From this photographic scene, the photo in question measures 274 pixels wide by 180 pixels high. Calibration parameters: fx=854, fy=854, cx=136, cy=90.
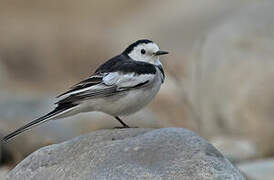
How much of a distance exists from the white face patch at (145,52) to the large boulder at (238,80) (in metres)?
4.39

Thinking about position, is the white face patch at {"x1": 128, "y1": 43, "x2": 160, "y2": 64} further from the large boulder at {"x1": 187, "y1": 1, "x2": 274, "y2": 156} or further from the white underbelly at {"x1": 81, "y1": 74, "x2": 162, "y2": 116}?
the large boulder at {"x1": 187, "y1": 1, "x2": 274, "y2": 156}

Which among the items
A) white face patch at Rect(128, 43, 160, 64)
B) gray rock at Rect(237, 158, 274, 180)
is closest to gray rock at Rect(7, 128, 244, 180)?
white face patch at Rect(128, 43, 160, 64)

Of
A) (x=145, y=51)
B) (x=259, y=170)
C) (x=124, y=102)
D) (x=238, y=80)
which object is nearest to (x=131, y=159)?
(x=124, y=102)

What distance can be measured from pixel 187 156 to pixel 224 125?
6417 mm

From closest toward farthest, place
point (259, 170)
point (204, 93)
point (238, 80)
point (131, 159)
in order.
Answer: point (131, 159) < point (259, 170) < point (238, 80) < point (204, 93)

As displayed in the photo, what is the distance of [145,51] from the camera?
9594 millimetres

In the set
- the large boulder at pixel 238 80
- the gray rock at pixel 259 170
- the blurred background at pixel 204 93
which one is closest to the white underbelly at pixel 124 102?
the gray rock at pixel 259 170

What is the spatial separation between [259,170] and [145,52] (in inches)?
104

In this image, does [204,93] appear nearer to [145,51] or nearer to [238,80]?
[238,80]

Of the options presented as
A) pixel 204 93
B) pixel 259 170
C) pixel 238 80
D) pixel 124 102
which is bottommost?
pixel 259 170

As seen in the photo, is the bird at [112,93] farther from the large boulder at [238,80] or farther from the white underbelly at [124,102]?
the large boulder at [238,80]

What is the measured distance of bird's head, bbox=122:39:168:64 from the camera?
957 centimetres

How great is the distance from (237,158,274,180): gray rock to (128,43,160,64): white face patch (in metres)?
2.07

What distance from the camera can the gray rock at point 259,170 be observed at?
35.5 ft
